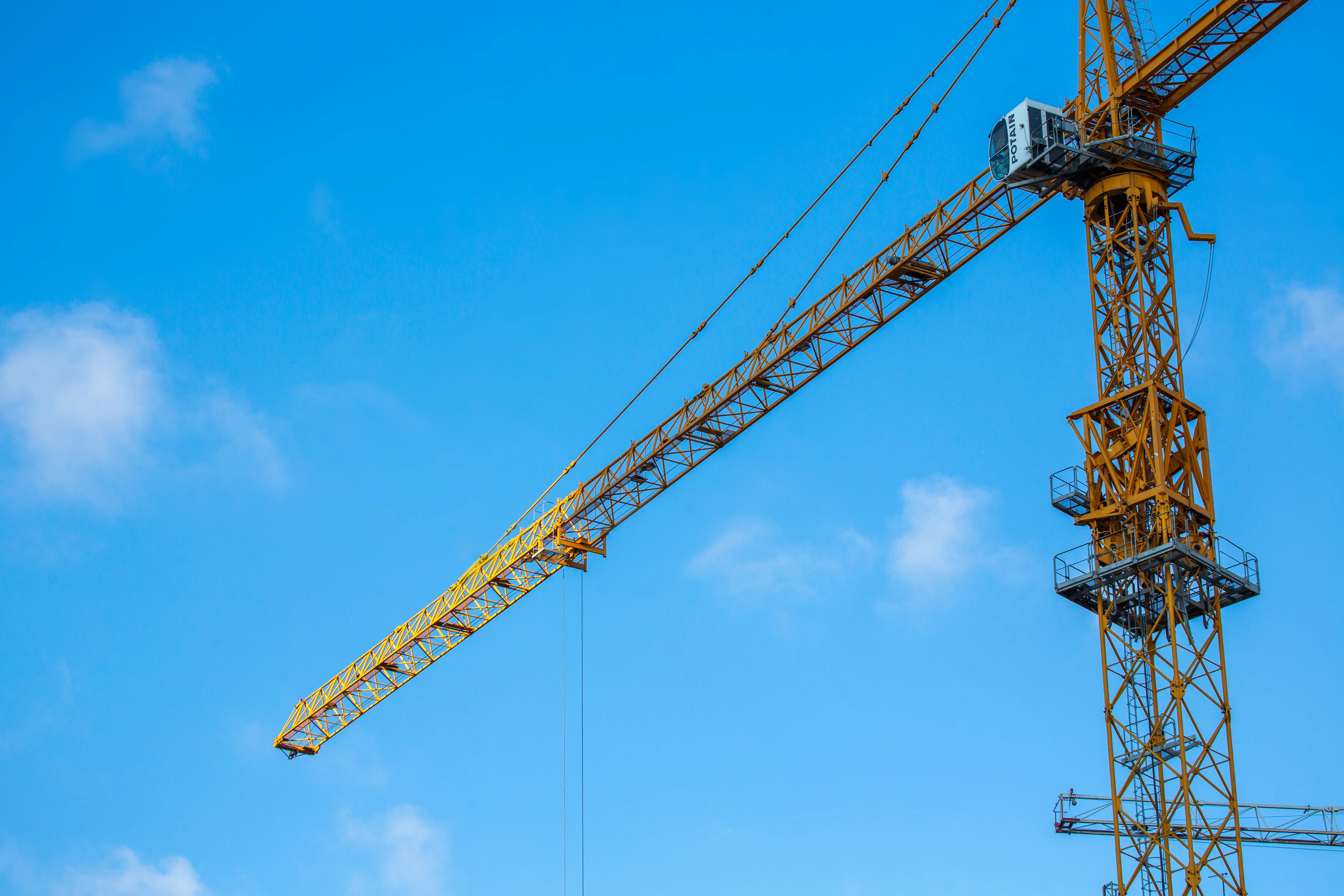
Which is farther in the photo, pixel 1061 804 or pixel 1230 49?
pixel 1061 804

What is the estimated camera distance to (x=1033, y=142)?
58.0m

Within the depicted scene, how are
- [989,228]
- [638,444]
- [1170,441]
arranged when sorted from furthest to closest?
[638,444], [989,228], [1170,441]

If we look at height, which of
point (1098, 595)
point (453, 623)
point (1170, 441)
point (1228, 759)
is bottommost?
point (1228, 759)

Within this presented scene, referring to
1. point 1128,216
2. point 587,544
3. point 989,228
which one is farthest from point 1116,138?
point 587,544

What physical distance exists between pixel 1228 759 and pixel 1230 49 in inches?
901

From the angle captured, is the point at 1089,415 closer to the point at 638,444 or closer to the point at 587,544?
the point at 638,444

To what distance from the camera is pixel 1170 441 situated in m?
54.3

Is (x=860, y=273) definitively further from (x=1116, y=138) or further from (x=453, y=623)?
(x=453, y=623)

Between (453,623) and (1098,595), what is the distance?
1864 inches

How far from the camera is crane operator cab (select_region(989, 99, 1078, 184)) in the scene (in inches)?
2264

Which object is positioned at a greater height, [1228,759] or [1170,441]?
[1170,441]

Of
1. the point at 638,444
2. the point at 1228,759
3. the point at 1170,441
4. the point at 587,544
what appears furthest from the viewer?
the point at 587,544

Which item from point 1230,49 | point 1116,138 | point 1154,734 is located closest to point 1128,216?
point 1116,138

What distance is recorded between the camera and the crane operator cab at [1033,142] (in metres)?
57.5
